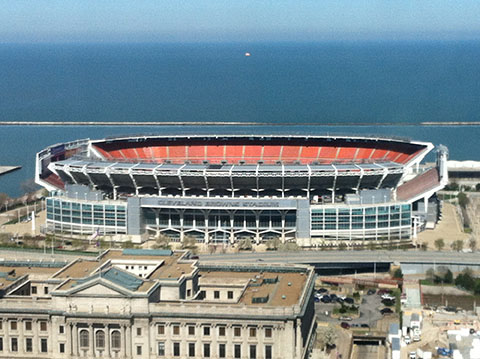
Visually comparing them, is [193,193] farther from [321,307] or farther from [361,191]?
[321,307]

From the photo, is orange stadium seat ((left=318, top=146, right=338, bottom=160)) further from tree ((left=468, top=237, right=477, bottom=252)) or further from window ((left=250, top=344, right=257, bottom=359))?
window ((left=250, top=344, right=257, bottom=359))

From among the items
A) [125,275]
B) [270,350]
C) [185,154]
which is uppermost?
[185,154]

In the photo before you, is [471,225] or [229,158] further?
[229,158]

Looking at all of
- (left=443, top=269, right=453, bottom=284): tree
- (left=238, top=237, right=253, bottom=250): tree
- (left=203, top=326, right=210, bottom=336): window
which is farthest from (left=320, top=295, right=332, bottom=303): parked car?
(left=203, top=326, right=210, bottom=336): window

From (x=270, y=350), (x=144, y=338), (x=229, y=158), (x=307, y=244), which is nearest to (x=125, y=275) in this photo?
(x=144, y=338)

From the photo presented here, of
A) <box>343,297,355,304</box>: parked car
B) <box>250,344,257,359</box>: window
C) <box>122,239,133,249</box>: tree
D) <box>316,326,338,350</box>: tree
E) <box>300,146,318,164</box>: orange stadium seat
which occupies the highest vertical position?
<box>300,146,318,164</box>: orange stadium seat
